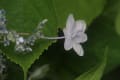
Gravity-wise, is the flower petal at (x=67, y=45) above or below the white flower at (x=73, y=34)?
below

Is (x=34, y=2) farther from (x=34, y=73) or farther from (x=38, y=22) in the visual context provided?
(x=34, y=73)

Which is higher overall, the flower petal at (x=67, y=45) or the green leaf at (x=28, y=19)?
the green leaf at (x=28, y=19)

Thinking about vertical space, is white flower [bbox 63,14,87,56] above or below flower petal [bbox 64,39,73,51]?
above

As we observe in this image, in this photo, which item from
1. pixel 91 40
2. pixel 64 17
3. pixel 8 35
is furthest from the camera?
pixel 91 40

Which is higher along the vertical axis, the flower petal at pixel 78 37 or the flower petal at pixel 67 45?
the flower petal at pixel 78 37

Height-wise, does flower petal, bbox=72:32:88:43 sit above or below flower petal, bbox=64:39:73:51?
above

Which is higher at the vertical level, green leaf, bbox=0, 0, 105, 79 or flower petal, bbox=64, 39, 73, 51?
green leaf, bbox=0, 0, 105, 79

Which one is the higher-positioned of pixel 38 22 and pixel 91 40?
pixel 91 40

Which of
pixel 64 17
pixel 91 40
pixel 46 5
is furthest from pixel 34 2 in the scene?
pixel 91 40
